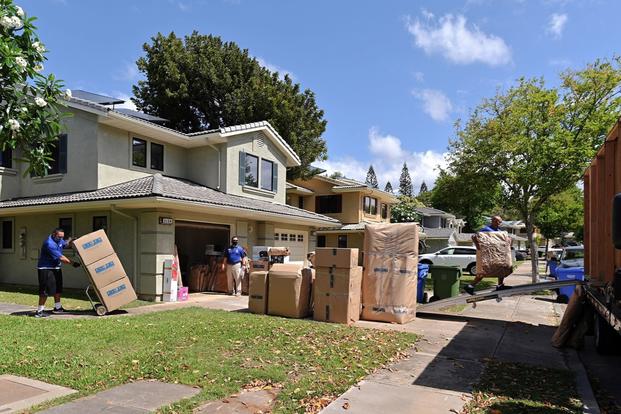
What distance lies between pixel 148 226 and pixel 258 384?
342 inches

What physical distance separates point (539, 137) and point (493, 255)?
10.3 meters

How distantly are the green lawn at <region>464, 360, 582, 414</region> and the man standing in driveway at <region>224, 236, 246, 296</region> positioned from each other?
920cm

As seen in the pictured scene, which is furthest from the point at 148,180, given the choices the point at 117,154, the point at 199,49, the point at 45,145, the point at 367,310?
the point at 199,49

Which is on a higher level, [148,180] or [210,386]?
[148,180]

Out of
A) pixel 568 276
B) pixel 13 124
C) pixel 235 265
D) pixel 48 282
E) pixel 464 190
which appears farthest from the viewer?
pixel 464 190

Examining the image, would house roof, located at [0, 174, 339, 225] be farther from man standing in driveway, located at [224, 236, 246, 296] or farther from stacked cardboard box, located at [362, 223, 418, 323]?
stacked cardboard box, located at [362, 223, 418, 323]

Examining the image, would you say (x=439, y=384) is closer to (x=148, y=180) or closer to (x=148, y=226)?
(x=148, y=226)

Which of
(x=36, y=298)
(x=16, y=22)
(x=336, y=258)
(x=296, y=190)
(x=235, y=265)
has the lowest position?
(x=36, y=298)

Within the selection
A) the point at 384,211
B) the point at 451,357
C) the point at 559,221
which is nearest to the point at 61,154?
the point at 451,357

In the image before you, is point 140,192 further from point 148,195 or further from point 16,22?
point 16,22

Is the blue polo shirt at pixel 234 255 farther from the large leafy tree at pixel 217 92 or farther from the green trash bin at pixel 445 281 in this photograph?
the large leafy tree at pixel 217 92

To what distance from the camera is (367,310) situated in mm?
9555

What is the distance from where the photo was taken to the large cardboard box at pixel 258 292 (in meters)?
10.1

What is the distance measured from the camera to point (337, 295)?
911cm
